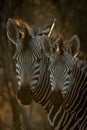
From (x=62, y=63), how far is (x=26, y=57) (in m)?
0.56

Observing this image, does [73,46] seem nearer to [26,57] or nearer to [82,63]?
[82,63]

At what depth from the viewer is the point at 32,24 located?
37.7ft

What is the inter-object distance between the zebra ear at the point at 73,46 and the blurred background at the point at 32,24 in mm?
2228

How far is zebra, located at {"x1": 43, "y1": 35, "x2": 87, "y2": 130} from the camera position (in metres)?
6.81

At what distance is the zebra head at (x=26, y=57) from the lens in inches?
270

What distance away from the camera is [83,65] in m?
7.20

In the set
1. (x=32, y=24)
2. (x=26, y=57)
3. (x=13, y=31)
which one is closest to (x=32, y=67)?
(x=26, y=57)

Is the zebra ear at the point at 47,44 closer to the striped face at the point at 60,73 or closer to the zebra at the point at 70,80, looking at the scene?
the zebra at the point at 70,80

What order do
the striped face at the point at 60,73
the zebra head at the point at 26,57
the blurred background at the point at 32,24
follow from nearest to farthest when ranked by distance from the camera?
1. the striped face at the point at 60,73
2. the zebra head at the point at 26,57
3. the blurred background at the point at 32,24

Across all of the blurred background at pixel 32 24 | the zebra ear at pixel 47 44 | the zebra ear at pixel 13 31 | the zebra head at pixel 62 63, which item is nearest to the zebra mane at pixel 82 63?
the zebra head at pixel 62 63

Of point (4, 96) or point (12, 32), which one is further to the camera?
point (4, 96)

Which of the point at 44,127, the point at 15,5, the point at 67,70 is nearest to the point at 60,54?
the point at 67,70

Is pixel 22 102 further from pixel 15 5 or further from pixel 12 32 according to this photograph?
pixel 15 5

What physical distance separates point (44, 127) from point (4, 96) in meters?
1.76
